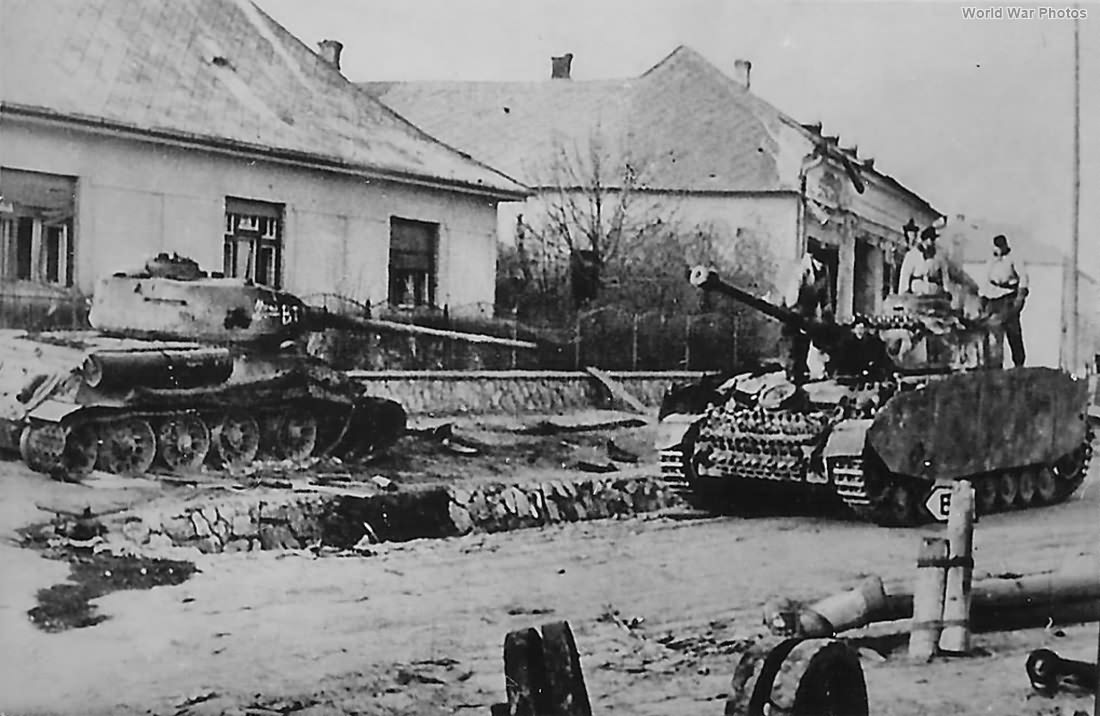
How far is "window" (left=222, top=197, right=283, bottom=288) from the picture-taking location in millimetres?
3652

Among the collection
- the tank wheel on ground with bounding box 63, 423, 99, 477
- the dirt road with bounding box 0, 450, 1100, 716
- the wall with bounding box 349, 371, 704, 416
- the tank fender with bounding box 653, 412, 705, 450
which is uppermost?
the wall with bounding box 349, 371, 704, 416

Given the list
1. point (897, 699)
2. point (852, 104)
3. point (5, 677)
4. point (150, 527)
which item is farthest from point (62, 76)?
point (897, 699)

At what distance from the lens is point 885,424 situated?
172 inches

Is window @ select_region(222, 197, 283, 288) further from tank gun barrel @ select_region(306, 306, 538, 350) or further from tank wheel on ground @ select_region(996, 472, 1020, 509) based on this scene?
tank wheel on ground @ select_region(996, 472, 1020, 509)

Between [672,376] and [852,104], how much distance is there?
1100 mm

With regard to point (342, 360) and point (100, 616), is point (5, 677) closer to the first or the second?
point (100, 616)

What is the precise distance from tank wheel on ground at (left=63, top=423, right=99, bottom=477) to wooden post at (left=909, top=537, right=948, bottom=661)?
252 centimetres

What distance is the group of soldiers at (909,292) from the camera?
4.25 m

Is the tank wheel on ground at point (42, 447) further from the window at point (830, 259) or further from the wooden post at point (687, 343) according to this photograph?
the window at point (830, 259)

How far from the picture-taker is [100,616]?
11.3ft

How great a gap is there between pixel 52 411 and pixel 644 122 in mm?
1929

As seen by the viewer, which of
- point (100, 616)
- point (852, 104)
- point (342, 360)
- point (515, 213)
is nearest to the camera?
point (100, 616)

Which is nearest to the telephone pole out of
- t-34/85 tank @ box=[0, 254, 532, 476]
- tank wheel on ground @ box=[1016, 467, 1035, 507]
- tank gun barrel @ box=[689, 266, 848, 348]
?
tank wheel on ground @ box=[1016, 467, 1035, 507]

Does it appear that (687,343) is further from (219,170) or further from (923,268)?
(219,170)
